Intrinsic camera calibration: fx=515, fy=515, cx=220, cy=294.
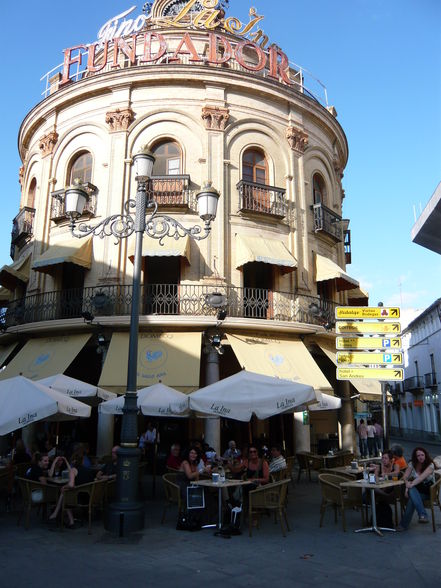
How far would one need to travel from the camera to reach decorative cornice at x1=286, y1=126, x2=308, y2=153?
19734 millimetres

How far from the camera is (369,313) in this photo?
37.5 feet

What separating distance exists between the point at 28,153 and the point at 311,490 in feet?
58.3

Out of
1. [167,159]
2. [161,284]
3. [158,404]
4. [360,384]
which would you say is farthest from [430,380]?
[158,404]

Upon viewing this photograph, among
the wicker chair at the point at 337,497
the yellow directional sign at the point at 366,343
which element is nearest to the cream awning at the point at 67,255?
the yellow directional sign at the point at 366,343

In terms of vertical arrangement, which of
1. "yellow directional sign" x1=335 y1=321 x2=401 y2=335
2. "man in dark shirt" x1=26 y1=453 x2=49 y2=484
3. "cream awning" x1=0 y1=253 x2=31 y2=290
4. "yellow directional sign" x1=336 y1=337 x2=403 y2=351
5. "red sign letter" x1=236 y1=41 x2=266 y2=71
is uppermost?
"red sign letter" x1=236 y1=41 x2=266 y2=71

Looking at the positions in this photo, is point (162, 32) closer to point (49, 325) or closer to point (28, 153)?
point (28, 153)

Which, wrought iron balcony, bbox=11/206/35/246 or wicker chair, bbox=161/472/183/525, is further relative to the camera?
wrought iron balcony, bbox=11/206/35/246

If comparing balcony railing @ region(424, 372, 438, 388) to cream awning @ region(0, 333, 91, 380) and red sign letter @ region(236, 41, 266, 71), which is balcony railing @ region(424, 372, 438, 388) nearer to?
red sign letter @ region(236, 41, 266, 71)

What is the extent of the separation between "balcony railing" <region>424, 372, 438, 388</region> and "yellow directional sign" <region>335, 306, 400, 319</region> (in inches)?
1282

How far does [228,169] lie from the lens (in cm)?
1842

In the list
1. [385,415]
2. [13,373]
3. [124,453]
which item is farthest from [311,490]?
[13,373]

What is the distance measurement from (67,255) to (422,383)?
1445 inches

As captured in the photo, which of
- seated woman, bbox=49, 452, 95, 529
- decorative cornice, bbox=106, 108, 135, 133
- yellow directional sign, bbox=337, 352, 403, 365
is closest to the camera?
seated woman, bbox=49, 452, 95, 529

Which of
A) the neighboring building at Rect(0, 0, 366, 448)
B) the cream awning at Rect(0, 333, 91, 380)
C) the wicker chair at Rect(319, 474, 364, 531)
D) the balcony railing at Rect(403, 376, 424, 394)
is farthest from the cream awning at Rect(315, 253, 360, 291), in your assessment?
the balcony railing at Rect(403, 376, 424, 394)
